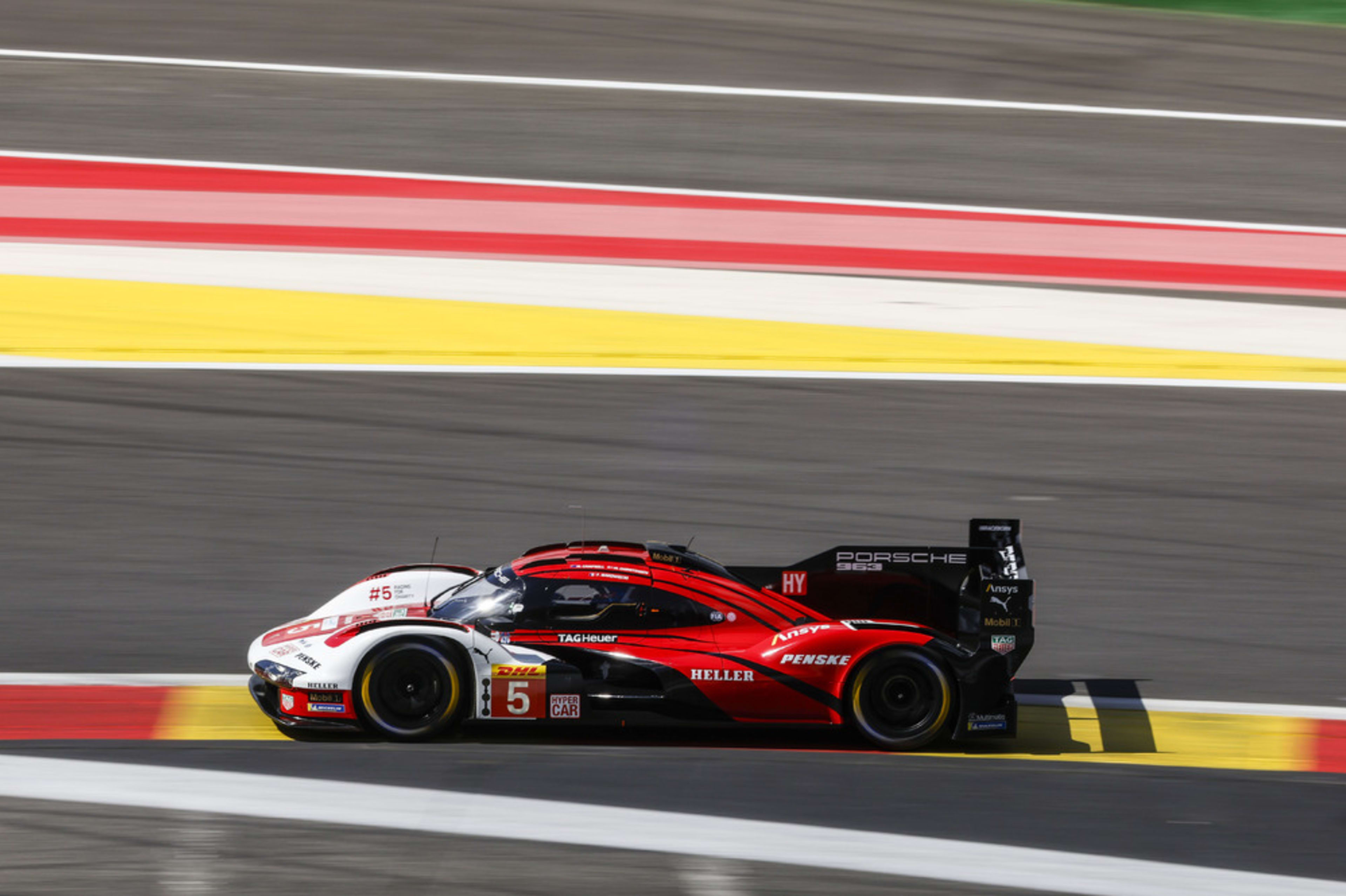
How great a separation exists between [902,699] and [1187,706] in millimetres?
1887

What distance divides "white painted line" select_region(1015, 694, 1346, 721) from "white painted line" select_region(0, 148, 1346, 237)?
7863mm

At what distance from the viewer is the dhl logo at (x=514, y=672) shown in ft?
24.4

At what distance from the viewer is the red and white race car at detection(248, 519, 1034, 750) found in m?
7.44

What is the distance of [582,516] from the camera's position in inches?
416

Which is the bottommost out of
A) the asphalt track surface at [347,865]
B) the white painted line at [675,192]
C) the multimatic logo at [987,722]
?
the asphalt track surface at [347,865]

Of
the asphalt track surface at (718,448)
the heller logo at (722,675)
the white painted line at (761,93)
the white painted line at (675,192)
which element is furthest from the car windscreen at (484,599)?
the white painted line at (761,93)

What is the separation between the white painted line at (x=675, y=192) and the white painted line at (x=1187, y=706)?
310 inches

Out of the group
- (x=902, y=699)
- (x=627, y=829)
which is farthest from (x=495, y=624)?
(x=902, y=699)

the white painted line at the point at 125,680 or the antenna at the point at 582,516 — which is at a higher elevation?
the antenna at the point at 582,516

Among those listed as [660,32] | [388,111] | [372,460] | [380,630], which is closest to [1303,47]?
[660,32]

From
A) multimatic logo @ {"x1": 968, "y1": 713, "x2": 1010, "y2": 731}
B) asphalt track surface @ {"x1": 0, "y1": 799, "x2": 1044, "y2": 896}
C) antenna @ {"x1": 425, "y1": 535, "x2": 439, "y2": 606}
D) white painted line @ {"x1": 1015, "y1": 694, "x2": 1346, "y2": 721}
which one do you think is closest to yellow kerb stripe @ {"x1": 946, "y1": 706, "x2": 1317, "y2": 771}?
white painted line @ {"x1": 1015, "y1": 694, "x2": 1346, "y2": 721}

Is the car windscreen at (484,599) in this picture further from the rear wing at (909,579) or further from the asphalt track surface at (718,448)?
the rear wing at (909,579)

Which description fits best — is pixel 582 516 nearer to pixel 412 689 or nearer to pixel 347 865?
pixel 412 689

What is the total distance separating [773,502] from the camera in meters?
10.9
